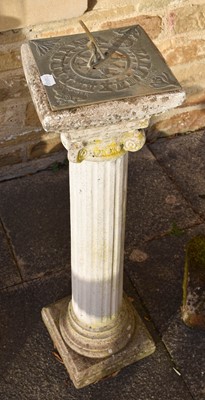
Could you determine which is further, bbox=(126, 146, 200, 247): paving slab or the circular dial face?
bbox=(126, 146, 200, 247): paving slab

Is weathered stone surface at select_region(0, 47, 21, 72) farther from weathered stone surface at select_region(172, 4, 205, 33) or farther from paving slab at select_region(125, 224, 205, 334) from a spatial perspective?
paving slab at select_region(125, 224, 205, 334)

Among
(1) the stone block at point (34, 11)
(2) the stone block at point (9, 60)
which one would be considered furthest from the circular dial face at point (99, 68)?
(2) the stone block at point (9, 60)

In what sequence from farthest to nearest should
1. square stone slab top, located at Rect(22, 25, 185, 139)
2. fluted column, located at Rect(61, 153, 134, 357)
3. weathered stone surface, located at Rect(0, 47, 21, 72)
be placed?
weathered stone surface, located at Rect(0, 47, 21, 72) → fluted column, located at Rect(61, 153, 134, 357) → square stone slab top, located at Rect(22, 25, 185, 139)

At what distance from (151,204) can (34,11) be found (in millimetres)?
1481

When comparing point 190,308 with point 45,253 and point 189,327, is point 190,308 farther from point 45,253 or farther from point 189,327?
point 45,253

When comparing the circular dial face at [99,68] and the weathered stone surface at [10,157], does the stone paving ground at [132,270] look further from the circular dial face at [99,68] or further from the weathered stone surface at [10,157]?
the circular dial face at [99,68]

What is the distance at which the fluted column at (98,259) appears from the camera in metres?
2.41

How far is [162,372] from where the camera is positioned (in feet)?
10.2

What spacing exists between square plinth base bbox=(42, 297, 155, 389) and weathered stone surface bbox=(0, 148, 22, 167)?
1273mm

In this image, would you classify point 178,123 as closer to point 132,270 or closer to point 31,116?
point 31,116

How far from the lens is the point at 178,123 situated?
4523 millimetres

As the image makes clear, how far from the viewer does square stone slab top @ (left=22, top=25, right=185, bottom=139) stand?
2102mm

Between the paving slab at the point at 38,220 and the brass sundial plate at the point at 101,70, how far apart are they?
160 cm

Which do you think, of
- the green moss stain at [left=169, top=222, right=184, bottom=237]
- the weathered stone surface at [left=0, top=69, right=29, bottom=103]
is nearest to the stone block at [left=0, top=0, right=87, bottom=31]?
the weathered stone surface at [left=0, top=69, right=29, bottom=103]
